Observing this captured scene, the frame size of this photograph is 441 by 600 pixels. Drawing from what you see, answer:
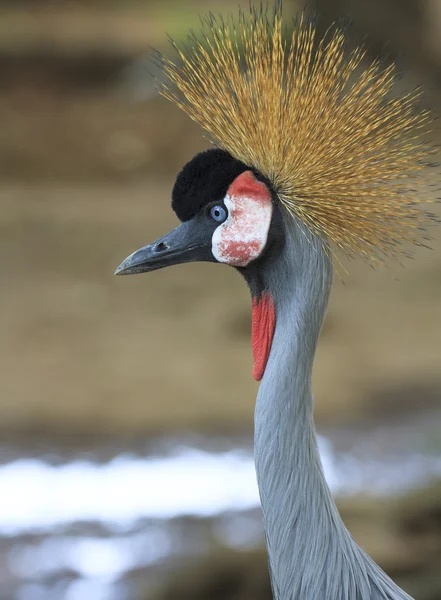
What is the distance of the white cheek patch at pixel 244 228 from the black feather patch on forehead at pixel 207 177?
0.02m

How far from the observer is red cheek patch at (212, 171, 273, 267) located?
3.16 ft

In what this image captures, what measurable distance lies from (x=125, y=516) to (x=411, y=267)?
195cm

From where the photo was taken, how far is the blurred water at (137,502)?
5.76 ft

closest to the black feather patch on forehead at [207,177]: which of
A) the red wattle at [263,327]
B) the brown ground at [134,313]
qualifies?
the red wattle at [263,327]

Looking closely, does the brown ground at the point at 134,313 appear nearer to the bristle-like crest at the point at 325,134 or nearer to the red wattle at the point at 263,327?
the red wattle at the point at 263,327

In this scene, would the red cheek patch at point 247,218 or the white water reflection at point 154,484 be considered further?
the white water reflection at point 154,484

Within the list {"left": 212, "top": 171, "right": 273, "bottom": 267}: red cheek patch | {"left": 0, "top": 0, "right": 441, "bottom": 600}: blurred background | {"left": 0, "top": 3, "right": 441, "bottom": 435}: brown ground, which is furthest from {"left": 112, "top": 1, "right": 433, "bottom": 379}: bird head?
{"left": 0, "top": 3, "right": 441, "bottom": 435}: brown ground

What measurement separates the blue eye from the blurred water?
100 cm

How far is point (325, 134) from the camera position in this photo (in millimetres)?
961

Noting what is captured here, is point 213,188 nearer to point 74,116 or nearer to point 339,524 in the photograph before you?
point 339,524

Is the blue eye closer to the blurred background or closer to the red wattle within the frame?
the red wattle

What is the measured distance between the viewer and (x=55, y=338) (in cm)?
291

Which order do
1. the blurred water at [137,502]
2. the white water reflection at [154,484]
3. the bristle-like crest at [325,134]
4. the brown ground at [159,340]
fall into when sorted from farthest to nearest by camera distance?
the brown ground at [159,340] < the white water reflection at [154,484] < the blurred water at [137,502] < the bristle-like crest at [325,134]

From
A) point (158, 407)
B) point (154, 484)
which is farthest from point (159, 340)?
point (154, 484)
